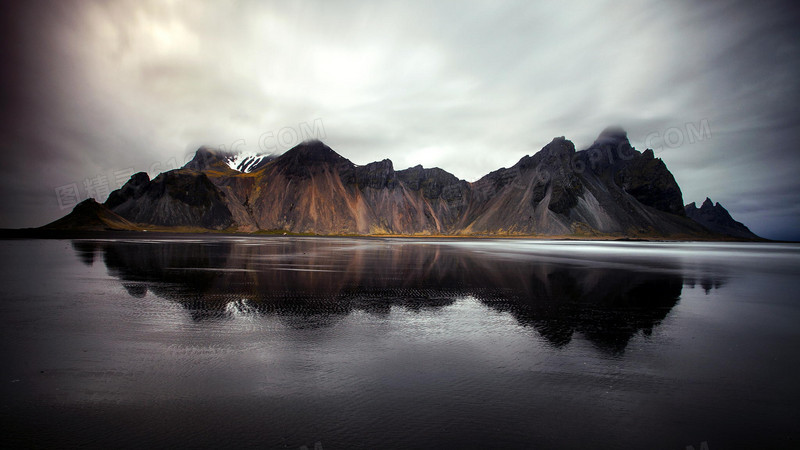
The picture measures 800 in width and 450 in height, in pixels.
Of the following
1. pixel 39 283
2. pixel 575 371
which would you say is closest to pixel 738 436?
pixel 575 371

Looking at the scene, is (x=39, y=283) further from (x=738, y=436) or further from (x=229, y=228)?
(x=229, y=228)

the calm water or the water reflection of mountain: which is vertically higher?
the water reflection of mountain

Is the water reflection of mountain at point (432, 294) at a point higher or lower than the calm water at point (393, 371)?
higher

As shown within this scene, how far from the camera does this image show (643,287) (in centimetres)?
2070

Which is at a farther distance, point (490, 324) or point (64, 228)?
point (64, 228)

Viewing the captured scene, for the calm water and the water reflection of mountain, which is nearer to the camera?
the calm water

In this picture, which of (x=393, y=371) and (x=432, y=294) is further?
(x=432, y=294)

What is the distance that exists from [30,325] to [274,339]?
781 cm

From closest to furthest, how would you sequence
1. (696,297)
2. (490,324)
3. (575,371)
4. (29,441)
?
(29,441)
(575,371)
(490,324)
(696,297)

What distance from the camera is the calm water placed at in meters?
5.50

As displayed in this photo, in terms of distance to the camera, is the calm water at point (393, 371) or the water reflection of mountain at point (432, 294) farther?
the water reflection of mountain at point (432, 294)

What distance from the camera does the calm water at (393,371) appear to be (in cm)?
550

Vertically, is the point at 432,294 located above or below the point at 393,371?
above

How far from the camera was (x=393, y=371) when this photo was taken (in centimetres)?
792
